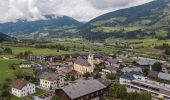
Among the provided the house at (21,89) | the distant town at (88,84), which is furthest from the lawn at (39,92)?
the house at (21,89)

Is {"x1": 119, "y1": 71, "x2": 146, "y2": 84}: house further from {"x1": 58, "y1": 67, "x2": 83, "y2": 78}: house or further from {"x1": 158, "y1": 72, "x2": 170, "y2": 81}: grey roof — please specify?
{"x1": 58, "y1": 67, "x2": 83, "y2": 78}: house

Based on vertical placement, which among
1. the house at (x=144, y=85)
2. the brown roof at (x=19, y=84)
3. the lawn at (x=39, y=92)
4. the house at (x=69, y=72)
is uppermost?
the brown roof at (x=19, y=84)

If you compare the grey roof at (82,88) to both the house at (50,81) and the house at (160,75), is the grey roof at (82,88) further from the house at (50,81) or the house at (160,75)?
the house at (160,75)

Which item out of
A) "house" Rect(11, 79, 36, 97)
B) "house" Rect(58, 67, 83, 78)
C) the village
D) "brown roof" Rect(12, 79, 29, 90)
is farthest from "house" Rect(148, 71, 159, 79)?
"brown roof" Rect(12, 79, 29, 90)

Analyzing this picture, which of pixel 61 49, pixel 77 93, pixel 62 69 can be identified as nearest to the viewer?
pixel 77 93

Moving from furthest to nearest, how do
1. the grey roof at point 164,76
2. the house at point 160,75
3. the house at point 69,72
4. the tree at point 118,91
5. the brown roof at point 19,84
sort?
the house at point 69,72 < the house at point 160,75 < the grey roof at point 164,76 < the brown roof at point 19,84 < the tree at point 118,91

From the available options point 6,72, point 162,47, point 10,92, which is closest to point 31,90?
point 10,92

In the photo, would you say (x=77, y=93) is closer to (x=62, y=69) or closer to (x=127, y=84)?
(x=127, y=84)
